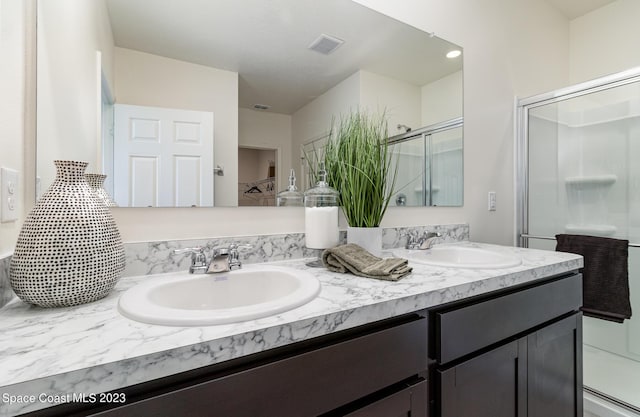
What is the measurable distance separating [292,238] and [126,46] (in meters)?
0.82

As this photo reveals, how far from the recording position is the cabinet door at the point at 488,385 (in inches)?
29.4

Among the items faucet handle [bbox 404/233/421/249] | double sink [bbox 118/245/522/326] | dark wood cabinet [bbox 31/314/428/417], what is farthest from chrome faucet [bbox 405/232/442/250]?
dark wood cabinet [bbox 31/314/428/417]

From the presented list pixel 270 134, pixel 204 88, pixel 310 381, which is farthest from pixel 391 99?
pixel 310 381

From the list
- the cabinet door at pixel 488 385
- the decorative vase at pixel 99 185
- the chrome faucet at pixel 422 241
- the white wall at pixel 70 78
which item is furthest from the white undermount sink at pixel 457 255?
the white wall at pixel 70 78

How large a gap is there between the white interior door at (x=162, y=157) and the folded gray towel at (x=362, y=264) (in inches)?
18.1

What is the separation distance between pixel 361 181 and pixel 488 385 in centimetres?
72

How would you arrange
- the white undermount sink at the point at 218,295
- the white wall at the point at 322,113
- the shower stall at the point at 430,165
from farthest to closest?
1. the shower stall at the point at 430,165
2. the white wall at the point at 322,113
3. the white undermount sink at the point at 218,295

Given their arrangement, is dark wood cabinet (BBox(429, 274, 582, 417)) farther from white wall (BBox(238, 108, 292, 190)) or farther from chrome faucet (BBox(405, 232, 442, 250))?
white wall (BBox(238, 108, 292, 190))

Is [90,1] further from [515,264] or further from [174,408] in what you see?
[515,264]

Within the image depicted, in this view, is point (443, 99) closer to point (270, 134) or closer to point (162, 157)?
point (270, 134)

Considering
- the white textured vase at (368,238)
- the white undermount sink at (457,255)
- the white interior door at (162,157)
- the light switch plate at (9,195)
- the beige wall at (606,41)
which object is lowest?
the white undermount sink at (457,255)

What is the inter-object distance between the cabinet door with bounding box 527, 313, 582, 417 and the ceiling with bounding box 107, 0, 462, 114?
47.5 inches

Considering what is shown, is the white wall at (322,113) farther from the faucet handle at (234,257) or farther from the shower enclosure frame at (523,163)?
the shower enclosure frame at (523,163)

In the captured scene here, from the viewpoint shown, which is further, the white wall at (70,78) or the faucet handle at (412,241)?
the faucet handle at (412,241)
